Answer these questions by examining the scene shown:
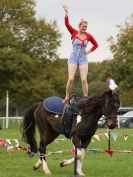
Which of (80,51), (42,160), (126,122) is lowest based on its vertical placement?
(126,122)

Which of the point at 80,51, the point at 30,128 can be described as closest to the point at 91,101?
the point at 80,51

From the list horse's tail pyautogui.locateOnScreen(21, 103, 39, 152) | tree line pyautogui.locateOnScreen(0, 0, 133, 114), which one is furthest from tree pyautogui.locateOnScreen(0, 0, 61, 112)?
horse's tail pyautogui.locateOnScreen(21, 103, 39, 152)

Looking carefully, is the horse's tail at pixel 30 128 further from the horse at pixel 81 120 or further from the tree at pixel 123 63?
the tree at pixel 123 63

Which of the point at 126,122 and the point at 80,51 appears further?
the point at 126,122

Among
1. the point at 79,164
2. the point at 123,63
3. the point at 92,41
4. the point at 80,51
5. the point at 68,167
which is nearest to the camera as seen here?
the point at 79,164

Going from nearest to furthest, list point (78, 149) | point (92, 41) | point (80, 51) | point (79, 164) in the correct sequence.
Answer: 1. point (78, 149)
2. point (79, 164)
3. point (80, 51)
4. point (92, 41)

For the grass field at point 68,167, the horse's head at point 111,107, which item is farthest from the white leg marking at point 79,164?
the horse's head at point 111,107

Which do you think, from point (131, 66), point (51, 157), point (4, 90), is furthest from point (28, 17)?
point (51, 157)

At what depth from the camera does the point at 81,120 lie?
44.7ft

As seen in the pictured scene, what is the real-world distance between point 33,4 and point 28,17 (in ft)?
6.13

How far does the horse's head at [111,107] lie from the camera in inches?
505

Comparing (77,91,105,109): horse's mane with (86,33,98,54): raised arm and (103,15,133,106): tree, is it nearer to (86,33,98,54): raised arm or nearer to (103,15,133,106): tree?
(86,33,98,54): raised arm

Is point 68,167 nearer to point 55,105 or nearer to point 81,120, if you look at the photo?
point 55,105

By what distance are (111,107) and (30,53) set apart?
41557 mm
